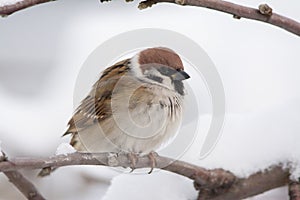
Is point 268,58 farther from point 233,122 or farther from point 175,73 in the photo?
point 233,122

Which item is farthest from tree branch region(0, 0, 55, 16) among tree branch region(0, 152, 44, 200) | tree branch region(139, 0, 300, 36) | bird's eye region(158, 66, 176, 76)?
bird's eye region(158, 66, 176, 76)

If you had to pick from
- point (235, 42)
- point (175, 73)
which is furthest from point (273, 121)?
point (235, 42)

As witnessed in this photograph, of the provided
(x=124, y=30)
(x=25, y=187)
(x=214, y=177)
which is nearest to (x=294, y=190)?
(x=214, y=177)

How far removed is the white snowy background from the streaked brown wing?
0.19m

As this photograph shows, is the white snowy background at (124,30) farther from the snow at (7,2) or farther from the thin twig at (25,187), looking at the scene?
the snow at (7,2)

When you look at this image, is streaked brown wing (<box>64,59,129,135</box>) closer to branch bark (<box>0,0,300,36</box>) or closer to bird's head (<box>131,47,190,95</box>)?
bird's head (<box>131,47,190,95</box>)

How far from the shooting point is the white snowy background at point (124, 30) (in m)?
1.25

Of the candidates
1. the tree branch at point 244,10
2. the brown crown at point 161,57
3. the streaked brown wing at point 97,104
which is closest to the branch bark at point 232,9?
the tree branch at point 244,10

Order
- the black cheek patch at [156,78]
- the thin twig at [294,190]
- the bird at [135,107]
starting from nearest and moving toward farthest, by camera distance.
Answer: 1. the thin twig at [294,190]
2. the bird at [135,107]
3. the black cheek patch at [156,78]

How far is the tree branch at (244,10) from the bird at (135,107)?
0.46m

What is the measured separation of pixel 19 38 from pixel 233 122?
6.36 feet

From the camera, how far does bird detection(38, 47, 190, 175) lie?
4.77 feet

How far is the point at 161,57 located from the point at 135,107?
139 mm

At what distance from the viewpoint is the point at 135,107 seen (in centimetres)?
147
